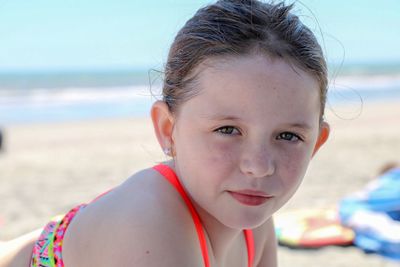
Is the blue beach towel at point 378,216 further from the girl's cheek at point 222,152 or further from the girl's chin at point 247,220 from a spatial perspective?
the girl's cheek at point 222,152

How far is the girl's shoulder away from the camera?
5.19 feet

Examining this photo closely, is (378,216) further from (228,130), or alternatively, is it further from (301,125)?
(228,130)

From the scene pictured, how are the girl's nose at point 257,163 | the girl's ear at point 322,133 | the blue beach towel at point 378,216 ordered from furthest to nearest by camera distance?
the blue beach towel at point 378,216 < the girl's ear at point 322,133 < the girl's nose at point 257,163

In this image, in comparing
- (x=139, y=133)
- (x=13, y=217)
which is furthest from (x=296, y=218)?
(x=139, y=133)

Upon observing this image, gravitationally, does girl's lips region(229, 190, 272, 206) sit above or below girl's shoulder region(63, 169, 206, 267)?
above

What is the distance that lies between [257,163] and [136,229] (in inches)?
14.7

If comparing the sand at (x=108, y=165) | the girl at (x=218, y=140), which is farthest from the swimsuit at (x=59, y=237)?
the sand at (x=108, y=165)

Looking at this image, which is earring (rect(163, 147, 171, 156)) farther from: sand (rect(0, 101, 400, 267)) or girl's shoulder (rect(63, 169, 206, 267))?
sand (rect(0, 101, 400, 267))

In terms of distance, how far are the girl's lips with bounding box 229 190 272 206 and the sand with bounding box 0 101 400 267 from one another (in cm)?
128

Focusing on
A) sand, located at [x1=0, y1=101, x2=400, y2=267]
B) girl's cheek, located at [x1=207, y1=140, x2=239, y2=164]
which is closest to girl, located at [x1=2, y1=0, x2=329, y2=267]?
girl's cheek, located at [x1=207, y1=140, x2=239, y2=164]

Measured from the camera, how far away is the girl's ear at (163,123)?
1849mm

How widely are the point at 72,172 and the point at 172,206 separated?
235 inches

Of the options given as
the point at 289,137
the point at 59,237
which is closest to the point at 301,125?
the point at 289,137

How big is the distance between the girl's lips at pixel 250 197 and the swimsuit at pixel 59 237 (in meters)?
0.21
